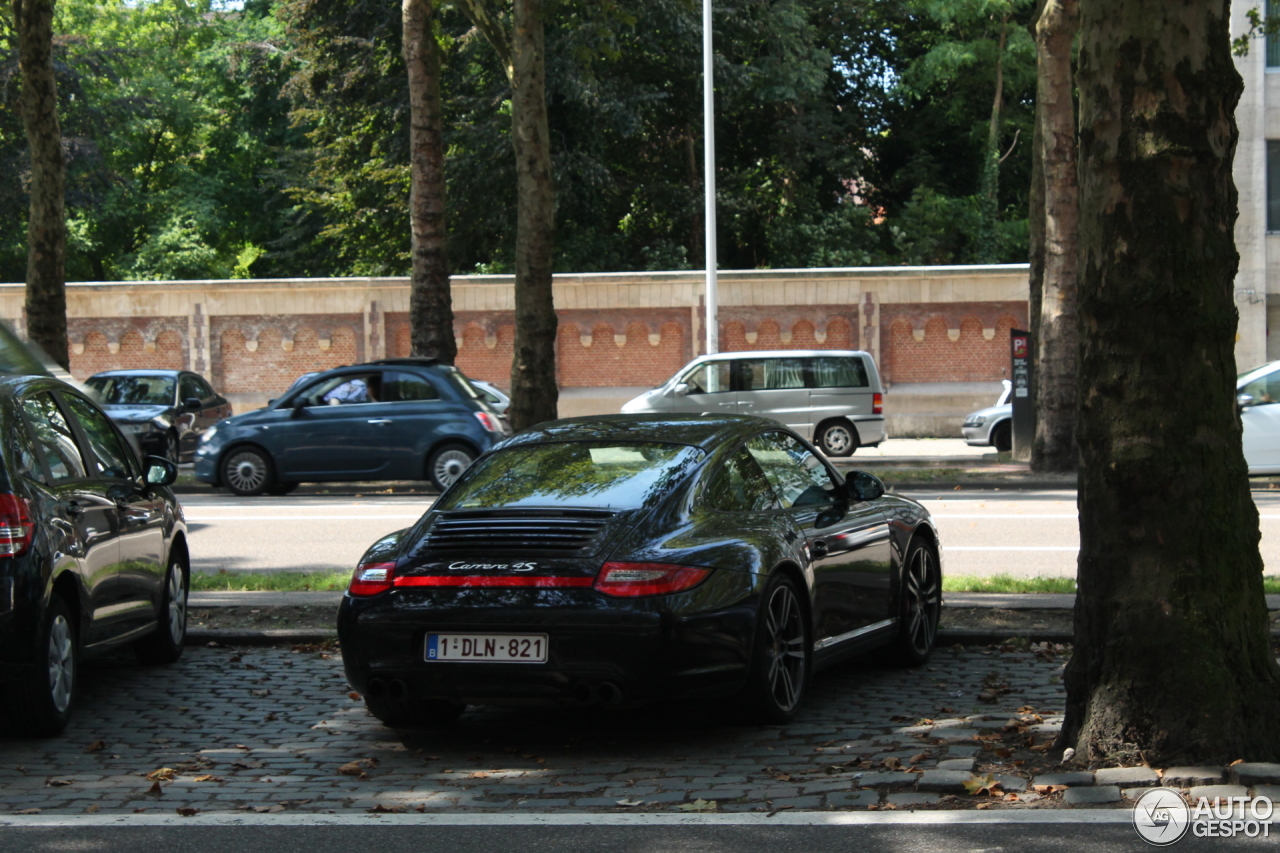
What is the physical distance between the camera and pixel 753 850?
4801 millimetres

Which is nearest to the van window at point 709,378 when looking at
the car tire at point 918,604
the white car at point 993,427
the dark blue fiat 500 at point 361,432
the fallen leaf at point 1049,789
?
the white car at point 993,427

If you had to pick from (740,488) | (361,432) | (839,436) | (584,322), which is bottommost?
(839,436)

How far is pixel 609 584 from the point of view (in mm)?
6000

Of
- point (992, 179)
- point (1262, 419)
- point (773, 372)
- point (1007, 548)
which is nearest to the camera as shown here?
point (1007, 548)

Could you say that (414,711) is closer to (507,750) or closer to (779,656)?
(507,750)

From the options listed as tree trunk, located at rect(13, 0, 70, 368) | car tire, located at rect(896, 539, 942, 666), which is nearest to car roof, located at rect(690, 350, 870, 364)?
tree trunk, located at rect(13, 0, 70, 368)

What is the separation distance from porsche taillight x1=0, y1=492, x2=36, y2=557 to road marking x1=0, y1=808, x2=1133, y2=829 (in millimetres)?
1357

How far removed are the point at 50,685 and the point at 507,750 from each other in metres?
2.03

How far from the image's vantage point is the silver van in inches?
988

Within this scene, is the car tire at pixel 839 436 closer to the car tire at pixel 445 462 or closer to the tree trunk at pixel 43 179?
the car tire at pixel 445 462

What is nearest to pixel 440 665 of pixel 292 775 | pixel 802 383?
pixel 292 775

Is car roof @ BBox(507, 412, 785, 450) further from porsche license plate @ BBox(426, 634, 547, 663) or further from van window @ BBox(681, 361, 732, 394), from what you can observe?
van window @ BBox(681, 361, 732, 394)

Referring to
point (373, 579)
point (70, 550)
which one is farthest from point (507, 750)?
point (70, 550)

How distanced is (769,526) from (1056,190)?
43.1 ft
